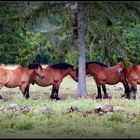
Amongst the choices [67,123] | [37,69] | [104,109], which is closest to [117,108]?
[104,109]

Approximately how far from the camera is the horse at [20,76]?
46.1 ft

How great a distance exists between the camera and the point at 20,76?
14398 millimetres

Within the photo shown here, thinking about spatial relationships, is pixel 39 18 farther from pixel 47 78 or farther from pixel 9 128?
pixel 9 128

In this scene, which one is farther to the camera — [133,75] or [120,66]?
[120,66]

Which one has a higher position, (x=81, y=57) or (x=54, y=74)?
(x=81, y=57)

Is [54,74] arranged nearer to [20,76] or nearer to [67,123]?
[20,76]

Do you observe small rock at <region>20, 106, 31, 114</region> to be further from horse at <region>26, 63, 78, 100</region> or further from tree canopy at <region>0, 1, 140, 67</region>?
horse at <region>26, 63, 78, 100</region>

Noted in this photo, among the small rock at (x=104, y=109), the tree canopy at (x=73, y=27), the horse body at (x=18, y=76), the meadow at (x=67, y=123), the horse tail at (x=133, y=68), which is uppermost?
the tree canopy at (x=73, y=27)

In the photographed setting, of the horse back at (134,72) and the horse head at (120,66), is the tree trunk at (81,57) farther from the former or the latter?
the horse back at (134,72)

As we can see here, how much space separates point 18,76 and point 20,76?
0.24 feet

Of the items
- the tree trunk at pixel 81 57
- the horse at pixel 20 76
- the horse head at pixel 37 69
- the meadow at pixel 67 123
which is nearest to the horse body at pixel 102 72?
the tree trunk at pixel 81 57

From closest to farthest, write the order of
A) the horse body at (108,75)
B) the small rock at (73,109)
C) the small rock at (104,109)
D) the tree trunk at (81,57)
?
the small rock at (104,109) < the small rock at (73,109) < the tree trunk at (81,57) < the horse body at (108,75)

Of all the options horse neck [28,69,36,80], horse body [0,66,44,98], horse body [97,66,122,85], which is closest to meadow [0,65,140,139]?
horse body [0,66,44,98]

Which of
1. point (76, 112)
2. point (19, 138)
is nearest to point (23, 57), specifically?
point (76, 112)
